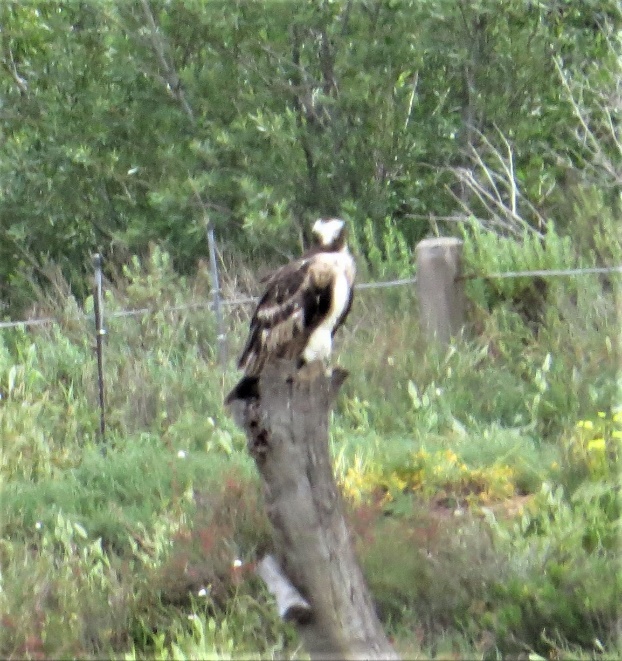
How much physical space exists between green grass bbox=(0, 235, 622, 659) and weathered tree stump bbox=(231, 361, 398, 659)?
34 cm

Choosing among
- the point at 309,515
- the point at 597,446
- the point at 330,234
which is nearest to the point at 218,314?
the point at 330,234

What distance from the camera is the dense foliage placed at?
887cm

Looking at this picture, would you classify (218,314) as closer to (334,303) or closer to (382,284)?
(382,284)

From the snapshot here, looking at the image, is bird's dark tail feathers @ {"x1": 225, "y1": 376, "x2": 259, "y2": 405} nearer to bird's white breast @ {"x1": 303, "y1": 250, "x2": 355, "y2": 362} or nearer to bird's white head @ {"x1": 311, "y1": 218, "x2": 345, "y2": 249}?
bird's white breast @ {"x1": 303, "y1": 250, "x2": 355, "y2": 362}

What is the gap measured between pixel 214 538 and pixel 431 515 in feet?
3.06

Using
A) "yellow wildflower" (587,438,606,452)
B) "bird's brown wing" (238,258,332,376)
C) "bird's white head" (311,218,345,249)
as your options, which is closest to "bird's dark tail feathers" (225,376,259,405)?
"bird's brown wing" (238,258,332,376)

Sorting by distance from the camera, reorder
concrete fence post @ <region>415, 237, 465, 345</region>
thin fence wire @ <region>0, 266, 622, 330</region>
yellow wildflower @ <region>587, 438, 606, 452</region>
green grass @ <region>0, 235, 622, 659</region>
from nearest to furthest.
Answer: green grass @ <region>0, 235, 622, 659</region>
yellow wildflower @ <region>587, 438, 606, 452</region>
thin fence wire @ <region>0, 266, 622, 330</region>
concrete fence post @ <region>415, 237, 465, 345</region>

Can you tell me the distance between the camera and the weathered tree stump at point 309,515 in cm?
347

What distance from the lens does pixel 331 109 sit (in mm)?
9250

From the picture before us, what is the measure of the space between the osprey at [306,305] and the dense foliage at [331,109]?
3288 millimetres

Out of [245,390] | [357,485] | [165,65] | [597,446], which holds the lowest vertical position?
[357,485]

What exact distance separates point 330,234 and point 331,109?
4187 mm

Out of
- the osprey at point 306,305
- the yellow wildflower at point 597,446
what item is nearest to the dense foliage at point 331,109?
the osprey at point 306,305

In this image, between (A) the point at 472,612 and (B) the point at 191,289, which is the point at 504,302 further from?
(A) the point at 472,612
